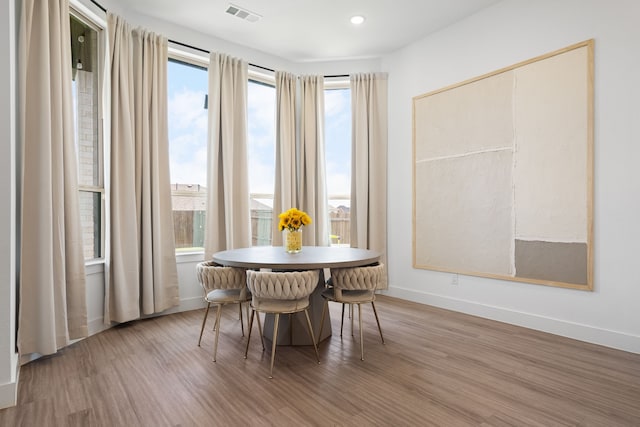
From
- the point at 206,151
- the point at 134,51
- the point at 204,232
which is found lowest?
the point at 204,232

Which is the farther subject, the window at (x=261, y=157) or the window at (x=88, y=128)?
the window at (x=261, y=157)

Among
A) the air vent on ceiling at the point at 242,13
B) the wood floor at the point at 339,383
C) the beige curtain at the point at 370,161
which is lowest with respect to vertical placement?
the wood floor at the point at 339,383

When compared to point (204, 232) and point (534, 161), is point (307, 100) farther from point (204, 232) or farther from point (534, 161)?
point (534, 161)

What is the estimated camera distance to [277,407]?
6.67 ft

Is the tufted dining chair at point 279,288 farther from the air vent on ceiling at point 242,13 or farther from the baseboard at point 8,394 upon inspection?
the air vent on ceiling at point 242,13

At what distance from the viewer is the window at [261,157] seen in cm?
481

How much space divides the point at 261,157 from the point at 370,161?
1447 mm

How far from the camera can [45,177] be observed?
2621mm

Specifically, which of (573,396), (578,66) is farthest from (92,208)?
(578,66)

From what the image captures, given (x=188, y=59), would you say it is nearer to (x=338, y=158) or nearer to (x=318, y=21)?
(x=318, y=21)

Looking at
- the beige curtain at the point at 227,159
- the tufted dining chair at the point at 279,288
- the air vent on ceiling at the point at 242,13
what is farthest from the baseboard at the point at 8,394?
the air vent on ceiling at the point at 242,13

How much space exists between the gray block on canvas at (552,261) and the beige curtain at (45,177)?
12.8 ft

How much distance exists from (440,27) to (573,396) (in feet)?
12.4

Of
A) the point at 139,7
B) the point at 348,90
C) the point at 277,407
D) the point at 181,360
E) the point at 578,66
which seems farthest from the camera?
the point at 348,90
